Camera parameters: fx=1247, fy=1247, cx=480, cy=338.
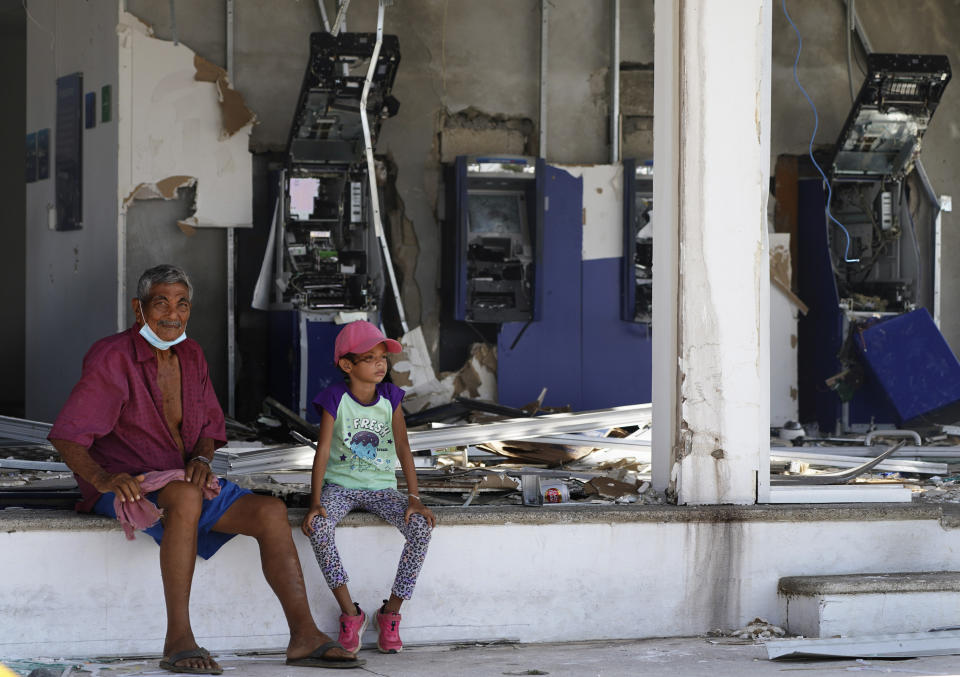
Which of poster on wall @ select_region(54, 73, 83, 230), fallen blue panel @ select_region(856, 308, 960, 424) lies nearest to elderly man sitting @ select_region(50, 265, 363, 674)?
poster on wall @ select_region(54, 73, 83, 230)

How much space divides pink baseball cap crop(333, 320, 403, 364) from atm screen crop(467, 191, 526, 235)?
189 inches

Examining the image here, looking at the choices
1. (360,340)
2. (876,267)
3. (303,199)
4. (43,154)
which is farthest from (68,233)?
(876,267)

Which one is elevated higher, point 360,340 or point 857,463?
point 360,340

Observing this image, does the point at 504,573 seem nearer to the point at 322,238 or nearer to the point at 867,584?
the point at 867,584

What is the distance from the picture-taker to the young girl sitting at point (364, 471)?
4.41 m

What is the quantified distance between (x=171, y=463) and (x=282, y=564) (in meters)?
0.56

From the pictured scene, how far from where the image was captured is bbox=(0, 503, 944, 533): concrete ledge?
4520mm

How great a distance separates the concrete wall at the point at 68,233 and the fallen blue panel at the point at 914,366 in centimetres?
551

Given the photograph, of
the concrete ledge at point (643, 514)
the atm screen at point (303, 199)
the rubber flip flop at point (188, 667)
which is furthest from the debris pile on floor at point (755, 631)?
the atm screen at point (303, 199)

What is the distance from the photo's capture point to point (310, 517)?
4.40m

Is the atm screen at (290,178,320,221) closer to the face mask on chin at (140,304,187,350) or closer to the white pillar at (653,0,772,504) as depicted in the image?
the white pillar at (653,0,772,504)

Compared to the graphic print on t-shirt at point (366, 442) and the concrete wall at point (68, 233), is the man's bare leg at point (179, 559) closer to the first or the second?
the graphic print on t-shirt at point (366, 442)

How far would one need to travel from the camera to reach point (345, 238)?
353 inches

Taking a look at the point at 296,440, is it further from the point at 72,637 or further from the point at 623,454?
the point at 72,637
